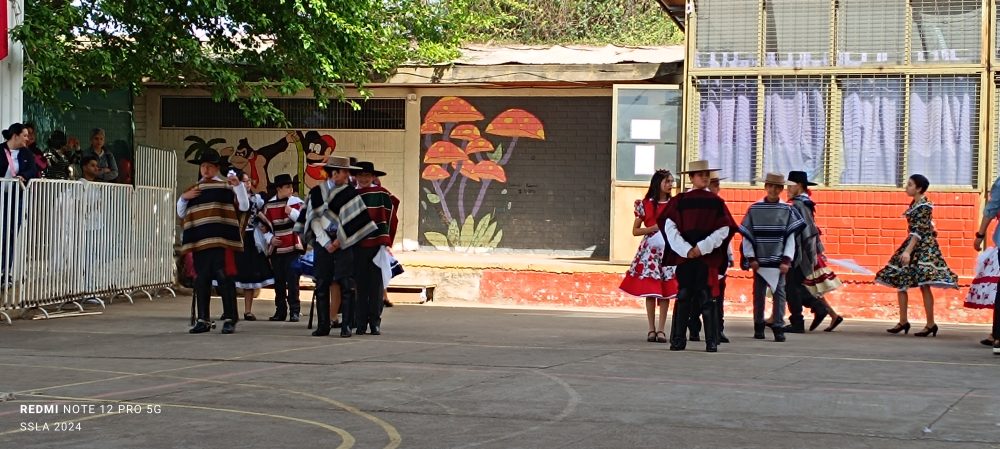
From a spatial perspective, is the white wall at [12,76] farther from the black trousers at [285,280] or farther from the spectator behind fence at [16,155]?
the black trousers at [285,280]

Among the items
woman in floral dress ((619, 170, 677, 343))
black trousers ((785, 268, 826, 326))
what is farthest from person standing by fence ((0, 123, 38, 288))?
black trousers ((785, 268, 826, 326))

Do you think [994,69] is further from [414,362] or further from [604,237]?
[414,362]

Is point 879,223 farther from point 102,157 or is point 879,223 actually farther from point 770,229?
point 102,157

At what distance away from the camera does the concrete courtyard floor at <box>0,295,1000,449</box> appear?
7.29 m

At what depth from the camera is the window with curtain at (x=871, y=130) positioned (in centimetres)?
1880

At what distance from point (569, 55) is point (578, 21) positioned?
16038mm

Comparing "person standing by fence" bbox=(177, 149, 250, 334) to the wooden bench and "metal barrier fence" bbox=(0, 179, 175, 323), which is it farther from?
the wooden bench

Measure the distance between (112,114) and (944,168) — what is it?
11.7 meters

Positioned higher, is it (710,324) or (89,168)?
(89,168)

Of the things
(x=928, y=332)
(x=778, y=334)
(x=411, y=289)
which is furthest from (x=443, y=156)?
(x=778, y=334)

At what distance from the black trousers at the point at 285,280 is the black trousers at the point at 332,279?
1908mm

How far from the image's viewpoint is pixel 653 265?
13.5m

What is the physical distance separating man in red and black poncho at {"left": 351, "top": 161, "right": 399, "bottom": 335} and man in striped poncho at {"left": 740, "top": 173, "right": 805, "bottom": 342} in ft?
12.2

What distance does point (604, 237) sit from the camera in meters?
22.9
